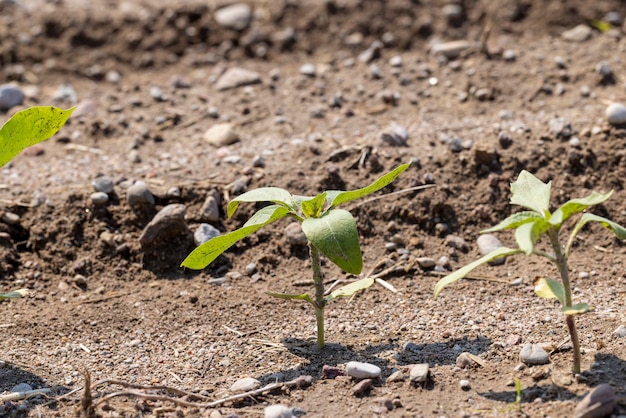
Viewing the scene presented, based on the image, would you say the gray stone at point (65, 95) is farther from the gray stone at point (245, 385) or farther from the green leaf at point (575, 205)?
the green leaf at point (575, 205)

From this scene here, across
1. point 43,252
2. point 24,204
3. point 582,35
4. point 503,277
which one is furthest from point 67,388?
point 582,35

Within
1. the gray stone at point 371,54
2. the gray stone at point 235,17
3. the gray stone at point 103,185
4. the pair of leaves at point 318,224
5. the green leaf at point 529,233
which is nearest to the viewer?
the green leaf at point 529,233

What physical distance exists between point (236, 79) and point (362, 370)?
9.33 feet

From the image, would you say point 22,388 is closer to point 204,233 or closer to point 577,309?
point 204,233

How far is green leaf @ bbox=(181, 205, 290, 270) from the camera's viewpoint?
2771 millimetres

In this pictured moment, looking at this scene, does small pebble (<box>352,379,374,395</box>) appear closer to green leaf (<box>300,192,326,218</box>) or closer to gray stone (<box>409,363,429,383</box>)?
gray stone (<box>409,363,429,383</box>)

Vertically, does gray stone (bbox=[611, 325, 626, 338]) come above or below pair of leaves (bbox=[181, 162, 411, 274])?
below

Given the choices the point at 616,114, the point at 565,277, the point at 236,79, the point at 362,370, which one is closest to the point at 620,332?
the point at 565,277

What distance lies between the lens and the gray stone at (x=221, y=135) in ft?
14.7

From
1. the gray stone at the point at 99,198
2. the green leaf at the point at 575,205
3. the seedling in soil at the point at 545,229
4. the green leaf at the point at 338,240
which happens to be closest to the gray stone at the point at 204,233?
the gray stone at the point at 99,198

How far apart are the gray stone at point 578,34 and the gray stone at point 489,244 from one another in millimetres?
2104

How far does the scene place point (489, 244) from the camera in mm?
3730

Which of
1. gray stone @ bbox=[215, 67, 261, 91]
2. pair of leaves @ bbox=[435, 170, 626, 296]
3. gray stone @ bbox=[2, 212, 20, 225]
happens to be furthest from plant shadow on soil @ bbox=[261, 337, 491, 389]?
gray stone @ bbox=[215, 67, 261, 91]

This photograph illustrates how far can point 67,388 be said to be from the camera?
2949 mm
